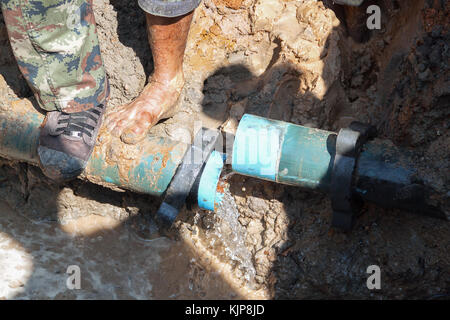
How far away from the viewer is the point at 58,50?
2230mm

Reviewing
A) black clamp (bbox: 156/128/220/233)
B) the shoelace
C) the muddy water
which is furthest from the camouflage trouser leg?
the muddy water

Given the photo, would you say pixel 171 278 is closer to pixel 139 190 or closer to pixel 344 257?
pixel 139 190

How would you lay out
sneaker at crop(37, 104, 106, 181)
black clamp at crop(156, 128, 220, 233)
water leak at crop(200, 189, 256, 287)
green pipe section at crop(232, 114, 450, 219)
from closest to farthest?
green pipe section at crop(232, 114, 450, 219) < black clamp at crop(156, 128, 220, 233) < sneaker at crop(37, 104, 106, 181) < water leak at crop(200, 189, 256, 287)

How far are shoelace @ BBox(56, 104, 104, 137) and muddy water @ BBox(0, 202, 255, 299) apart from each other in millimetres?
671

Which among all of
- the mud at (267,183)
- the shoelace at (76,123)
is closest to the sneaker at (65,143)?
the shoelace at (76,123)

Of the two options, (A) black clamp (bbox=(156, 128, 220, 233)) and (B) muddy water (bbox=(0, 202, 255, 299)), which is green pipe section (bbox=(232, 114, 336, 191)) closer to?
(A) black clamp (bbox=(156, 128, 220, 233))

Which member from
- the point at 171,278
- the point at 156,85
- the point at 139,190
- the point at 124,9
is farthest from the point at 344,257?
the point at 124,9

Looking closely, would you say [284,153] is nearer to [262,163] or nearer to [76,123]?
[262,163]

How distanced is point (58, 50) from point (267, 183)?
1.24 m

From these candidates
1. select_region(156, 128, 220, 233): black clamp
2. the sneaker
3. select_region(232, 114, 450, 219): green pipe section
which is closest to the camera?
select_region(232, 114, 450, 219): green pipe section

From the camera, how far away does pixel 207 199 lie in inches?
89.7

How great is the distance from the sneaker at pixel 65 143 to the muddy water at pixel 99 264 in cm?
49

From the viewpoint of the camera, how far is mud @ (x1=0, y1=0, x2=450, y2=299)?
2.14 metres

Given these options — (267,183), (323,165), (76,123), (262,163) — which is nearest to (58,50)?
(76,123)
